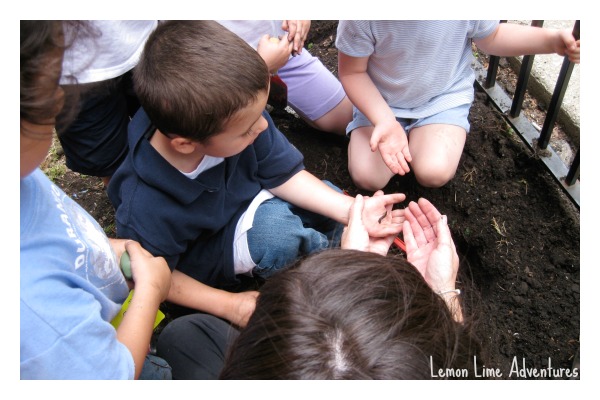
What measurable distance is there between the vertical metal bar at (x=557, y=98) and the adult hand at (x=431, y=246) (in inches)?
27.4

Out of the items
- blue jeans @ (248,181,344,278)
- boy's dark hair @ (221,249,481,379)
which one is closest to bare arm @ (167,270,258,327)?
blue jeans @ (248,181,344,278)

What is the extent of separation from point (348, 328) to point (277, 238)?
2.55 ft

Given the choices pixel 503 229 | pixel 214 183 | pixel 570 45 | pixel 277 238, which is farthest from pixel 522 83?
pixel 214 183

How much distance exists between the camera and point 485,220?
1.87m

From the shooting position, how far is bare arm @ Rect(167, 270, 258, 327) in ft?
5.08

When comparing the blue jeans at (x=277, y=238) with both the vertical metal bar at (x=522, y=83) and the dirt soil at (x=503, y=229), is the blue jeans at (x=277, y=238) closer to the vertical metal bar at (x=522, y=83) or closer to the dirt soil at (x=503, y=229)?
the dirt soil at (x=503, y=229)

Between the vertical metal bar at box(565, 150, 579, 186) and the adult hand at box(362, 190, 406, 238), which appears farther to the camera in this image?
the vertical metal bar at box(565, 150, 579, 186)

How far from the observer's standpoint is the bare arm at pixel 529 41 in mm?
1562

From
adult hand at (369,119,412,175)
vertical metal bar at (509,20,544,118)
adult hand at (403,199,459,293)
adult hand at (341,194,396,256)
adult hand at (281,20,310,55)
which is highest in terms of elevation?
adult hand at (281,20,310,55)

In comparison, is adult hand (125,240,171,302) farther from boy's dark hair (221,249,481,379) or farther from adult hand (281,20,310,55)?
adult hand (281,20,310,55)

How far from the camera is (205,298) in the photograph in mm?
1568

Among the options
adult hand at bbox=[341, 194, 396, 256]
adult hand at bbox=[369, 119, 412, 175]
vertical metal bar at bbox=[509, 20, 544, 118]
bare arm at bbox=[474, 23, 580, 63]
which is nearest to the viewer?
adult hand at bbox=[341, 194, 396, 256]

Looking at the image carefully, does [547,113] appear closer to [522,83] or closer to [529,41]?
[522,83]

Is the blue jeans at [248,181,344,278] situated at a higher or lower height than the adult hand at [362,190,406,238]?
lower
